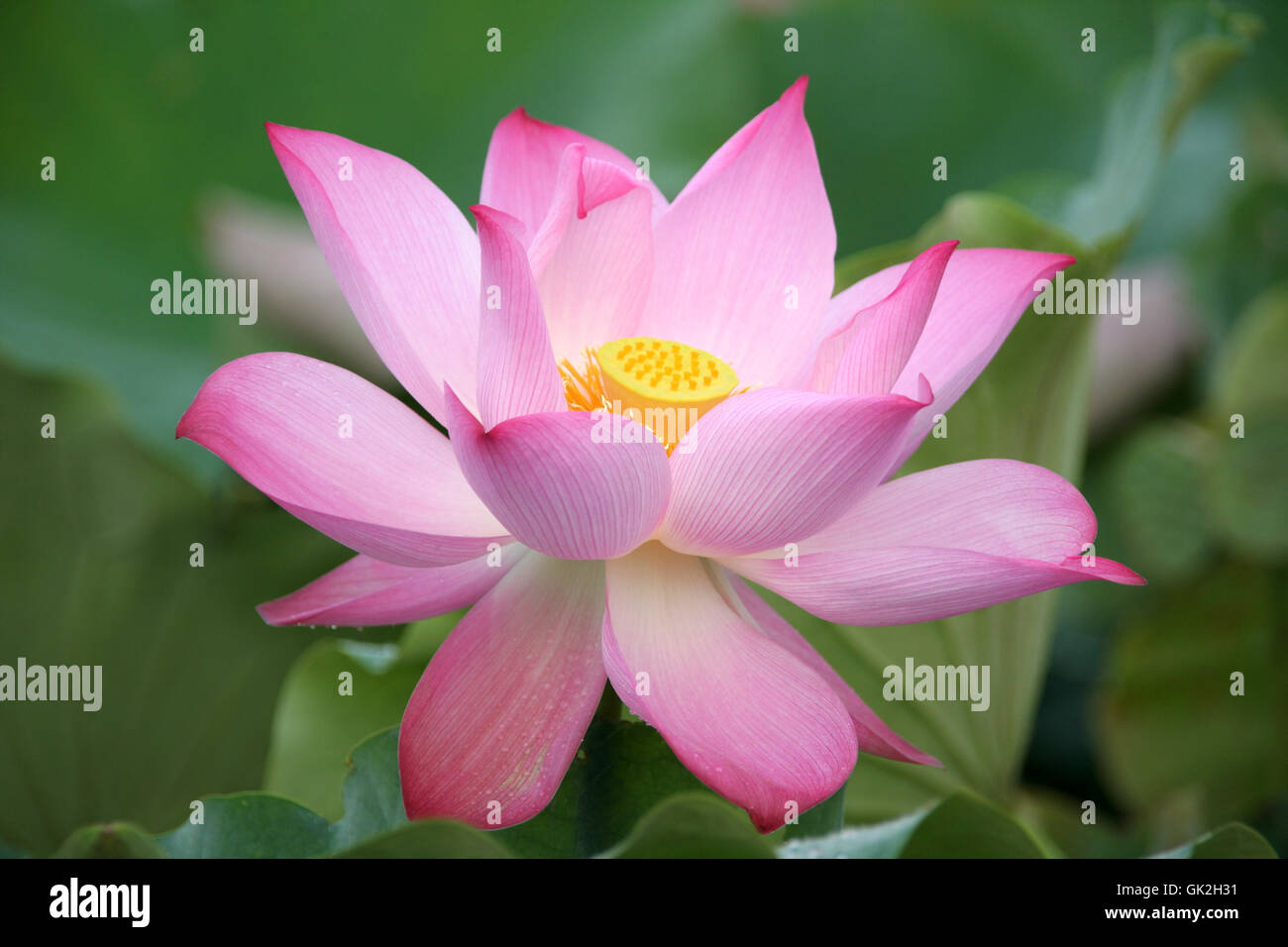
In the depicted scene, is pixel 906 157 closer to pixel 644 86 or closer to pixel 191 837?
pixel 644 86

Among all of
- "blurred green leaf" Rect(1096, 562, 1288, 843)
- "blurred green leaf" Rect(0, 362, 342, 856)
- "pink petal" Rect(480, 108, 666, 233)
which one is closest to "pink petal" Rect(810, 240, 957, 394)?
"pink petal" Rect(480, 108, 666, 233)

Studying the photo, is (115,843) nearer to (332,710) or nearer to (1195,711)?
(332,710)

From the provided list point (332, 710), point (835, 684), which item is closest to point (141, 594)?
point (332, 710)

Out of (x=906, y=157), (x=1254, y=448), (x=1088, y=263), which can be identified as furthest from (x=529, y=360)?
(x=906, y=157)

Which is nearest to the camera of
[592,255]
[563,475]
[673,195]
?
[563,475]

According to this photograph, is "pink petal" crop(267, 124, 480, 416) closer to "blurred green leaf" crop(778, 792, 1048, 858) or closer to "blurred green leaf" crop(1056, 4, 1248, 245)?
"blurred green leaf" crop(778, 792, 1048, 858)

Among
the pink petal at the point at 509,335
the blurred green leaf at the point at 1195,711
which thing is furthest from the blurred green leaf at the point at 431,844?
the blurred green leaf at the point at 1195,711
